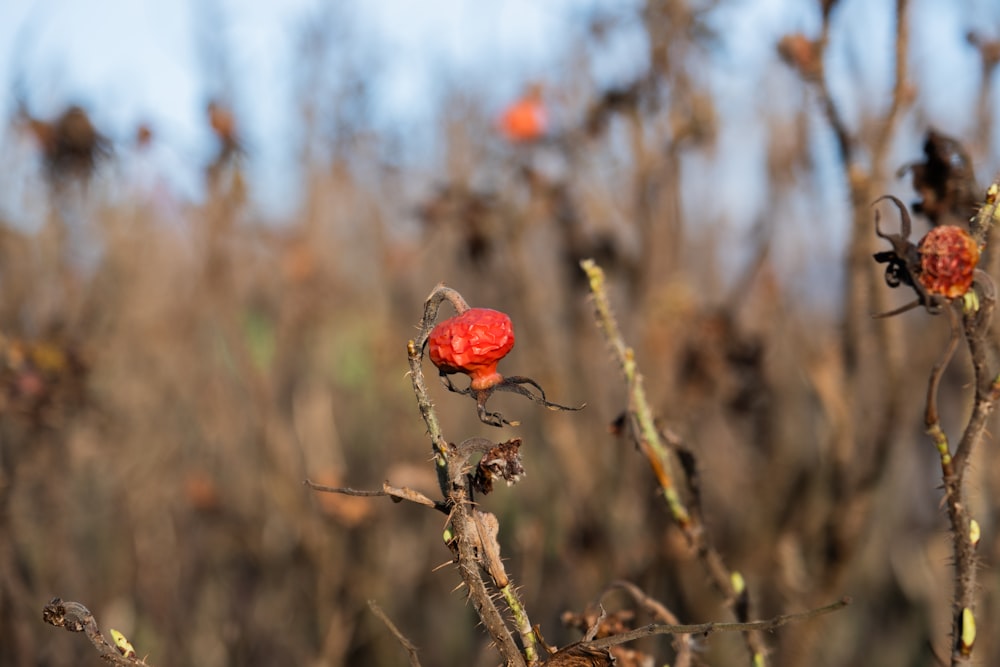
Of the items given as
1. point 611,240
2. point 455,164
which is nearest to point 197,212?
point 455,164

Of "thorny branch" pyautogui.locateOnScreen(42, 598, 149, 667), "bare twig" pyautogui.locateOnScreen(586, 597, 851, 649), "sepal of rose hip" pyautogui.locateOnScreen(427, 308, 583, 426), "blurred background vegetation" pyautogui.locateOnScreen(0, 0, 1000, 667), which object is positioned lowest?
"thorny branch" pyautogui.locateOnScreen(42, 598, 149, 667)

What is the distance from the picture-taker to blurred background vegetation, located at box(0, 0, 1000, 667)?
7.27ft

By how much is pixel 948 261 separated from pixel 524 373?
2.49 metres

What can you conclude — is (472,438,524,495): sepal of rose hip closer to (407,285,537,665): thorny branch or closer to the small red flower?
(407,285,537,665): thorny branch

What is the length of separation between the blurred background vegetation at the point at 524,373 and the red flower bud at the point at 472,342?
1.09 m

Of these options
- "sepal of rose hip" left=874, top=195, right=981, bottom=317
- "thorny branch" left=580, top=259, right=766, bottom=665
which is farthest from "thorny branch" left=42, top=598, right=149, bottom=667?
"sepal of rose hip" left=874, top=195, right=981, bottom=317

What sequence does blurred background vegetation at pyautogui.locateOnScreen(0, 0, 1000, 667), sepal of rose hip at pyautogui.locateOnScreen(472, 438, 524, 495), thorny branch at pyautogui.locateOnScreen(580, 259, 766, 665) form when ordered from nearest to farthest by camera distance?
1. sepal of rose hip at pyautogui.locateOnScreen(472, 438, 524, 495)
2. thorny branch at pyautogui.locateOnScreen(580, 259, 766, 665)
3. blurred background vegetation at pyautogui.locateOnScreen(0, 0, 1000, 667)

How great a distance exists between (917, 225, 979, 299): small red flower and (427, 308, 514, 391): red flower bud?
15.2 inches

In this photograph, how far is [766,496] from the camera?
280cm

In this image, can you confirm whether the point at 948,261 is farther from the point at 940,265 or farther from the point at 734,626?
the point at 734,626

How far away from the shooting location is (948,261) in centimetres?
88

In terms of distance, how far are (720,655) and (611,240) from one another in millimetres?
1274

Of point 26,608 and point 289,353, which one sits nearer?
point 26,608

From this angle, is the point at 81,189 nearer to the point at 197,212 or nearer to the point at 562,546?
the point at 197,212
